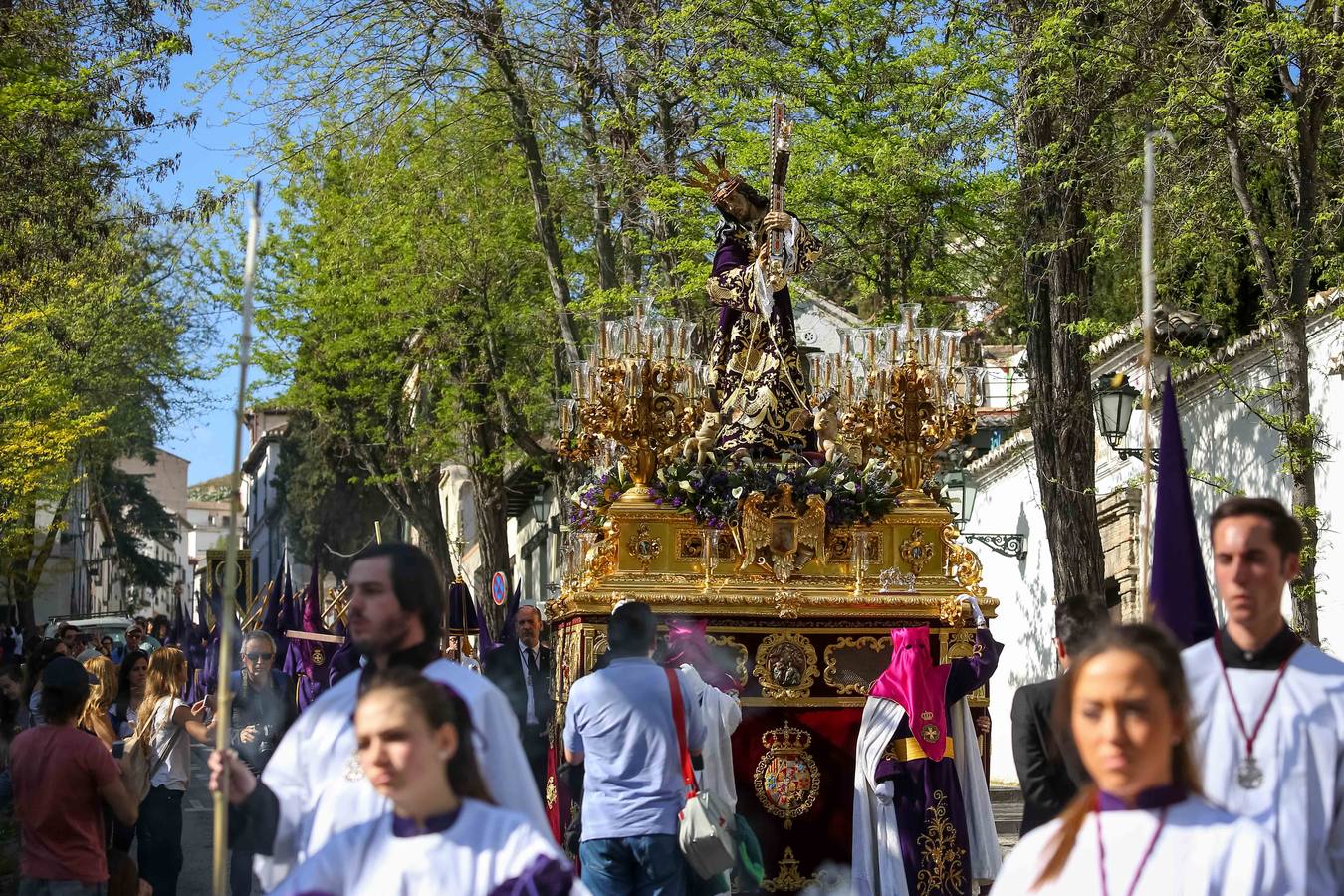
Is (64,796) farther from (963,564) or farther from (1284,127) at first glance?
(1284,127)

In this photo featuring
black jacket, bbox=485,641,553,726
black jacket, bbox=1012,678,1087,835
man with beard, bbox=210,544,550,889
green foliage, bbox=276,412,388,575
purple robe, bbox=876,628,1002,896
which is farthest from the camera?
green foliage, bbox=276,412,388,575

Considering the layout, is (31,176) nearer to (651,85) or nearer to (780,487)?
(651,85)

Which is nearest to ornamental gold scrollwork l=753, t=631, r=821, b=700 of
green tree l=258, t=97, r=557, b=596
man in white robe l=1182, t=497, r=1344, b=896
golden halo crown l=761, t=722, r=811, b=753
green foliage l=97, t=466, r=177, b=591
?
golden halo crown l=761, t=722, r=811, b=753

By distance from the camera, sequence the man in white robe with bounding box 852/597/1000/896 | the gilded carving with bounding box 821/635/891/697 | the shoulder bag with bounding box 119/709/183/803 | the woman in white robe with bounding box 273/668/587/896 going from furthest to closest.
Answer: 1. the gilded carving with bounding box 821/635/891/697
2. the man in white robe with bounding box 852/597/1000/896
3. the shoulder bag with bounding box 119/709/183/803
4. the woman in white robe with bounding box 273/668/587/896

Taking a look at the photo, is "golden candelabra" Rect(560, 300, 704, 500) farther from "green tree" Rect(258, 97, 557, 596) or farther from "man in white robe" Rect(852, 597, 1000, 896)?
"green tree" Rect(258, 97, 557, 596)

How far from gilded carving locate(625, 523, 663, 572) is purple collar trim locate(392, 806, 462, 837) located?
7578 millimetres

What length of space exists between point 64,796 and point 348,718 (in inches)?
119

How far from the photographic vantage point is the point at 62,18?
17.5 metres

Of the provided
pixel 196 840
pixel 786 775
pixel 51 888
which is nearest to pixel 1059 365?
pixel 786 775

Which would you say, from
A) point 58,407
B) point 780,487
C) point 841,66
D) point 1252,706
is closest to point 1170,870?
point 1252,706

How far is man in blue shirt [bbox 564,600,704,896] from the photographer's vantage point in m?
7.68

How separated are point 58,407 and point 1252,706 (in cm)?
2438

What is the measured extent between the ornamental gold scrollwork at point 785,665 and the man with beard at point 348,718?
6.64m

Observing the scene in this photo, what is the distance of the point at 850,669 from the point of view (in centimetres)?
1156
